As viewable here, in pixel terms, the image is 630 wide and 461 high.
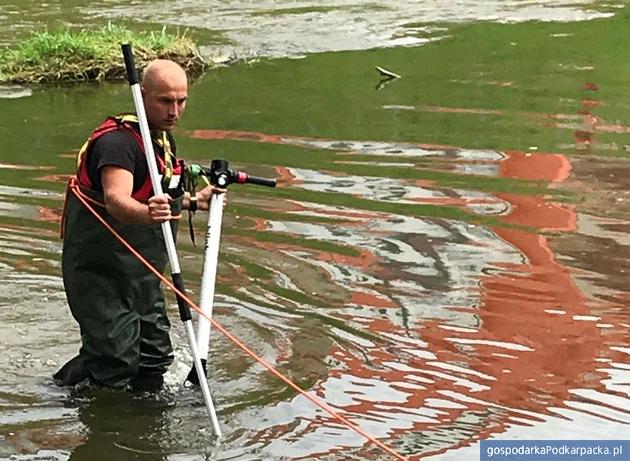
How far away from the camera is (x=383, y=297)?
321 inches

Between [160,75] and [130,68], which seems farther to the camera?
[160,75]

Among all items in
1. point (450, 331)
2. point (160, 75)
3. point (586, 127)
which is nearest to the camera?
point (160, 75)

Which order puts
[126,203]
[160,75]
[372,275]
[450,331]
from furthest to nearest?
[372,275] → [450,331] → [160,75] → [126,203]

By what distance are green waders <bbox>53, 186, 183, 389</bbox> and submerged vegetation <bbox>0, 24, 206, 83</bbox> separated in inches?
391

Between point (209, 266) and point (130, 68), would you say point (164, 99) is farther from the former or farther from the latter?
point (209, 266)

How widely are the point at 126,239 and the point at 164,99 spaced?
70 cm

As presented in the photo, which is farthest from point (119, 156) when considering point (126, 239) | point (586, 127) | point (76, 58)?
point (76, 58)

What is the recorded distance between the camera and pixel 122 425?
6.25 metres

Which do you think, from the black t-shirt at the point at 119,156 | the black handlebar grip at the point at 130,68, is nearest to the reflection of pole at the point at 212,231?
the black t-shirt at the point at 119,156

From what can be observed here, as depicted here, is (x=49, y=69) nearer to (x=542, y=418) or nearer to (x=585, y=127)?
(x=585, y=127)

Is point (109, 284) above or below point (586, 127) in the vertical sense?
above

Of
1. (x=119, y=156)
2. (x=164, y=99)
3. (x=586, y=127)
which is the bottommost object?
(x=586, y=127)

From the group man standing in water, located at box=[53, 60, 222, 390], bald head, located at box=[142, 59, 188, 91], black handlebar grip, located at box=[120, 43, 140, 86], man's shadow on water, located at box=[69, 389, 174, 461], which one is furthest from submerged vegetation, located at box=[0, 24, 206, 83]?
black handlebar grip, located at box=[120, 43, 140, 86]

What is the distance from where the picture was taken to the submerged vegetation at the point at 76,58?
53.8 ft
